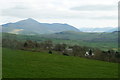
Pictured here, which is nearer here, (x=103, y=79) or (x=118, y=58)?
(x=103, y=79)

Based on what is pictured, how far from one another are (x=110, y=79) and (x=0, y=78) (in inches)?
458

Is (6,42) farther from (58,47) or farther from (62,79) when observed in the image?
(62,79)

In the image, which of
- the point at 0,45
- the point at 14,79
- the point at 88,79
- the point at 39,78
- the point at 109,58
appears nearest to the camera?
the point at 14,79

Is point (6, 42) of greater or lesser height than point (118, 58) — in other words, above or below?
above

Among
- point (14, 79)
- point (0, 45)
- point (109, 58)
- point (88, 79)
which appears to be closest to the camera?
point (14, 79)

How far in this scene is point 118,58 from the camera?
166ft

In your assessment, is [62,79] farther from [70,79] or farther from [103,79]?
[103,79]

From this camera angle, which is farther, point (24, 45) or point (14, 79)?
point (24, 45)

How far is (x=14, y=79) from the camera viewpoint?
17.3 metres

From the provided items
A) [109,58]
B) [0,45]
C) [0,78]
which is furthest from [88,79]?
[0,45]

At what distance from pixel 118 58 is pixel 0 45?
34.3m

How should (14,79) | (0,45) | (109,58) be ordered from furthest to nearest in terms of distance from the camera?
(0,45) → (109,58) → (14,79)

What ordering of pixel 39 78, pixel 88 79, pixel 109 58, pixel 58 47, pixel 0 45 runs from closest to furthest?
pixel 39 78 → pixel 88 79 → pixel 109 58 → pixel 0 45 → pixel 58 47

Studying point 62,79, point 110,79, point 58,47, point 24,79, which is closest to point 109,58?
point 58,47
